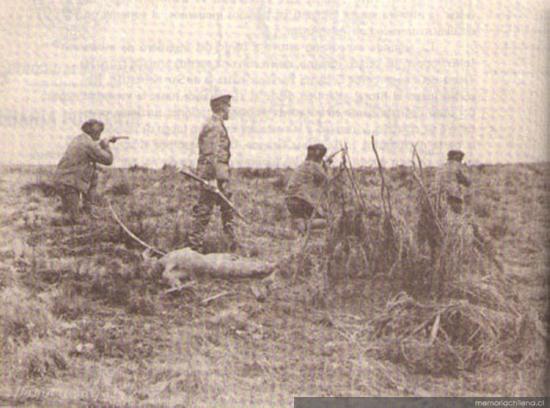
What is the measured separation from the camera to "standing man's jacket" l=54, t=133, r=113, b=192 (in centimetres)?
425

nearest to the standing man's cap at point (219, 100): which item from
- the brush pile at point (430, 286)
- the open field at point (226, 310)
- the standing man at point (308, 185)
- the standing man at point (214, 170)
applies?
the standing man at point (214, 170)

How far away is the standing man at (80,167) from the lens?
4.25 metres

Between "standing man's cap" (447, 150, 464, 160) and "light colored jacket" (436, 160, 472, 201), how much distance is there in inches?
1.1

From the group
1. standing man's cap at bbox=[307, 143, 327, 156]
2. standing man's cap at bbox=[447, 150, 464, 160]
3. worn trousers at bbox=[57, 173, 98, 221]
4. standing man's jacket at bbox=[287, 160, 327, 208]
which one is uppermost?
standing man's cap at bbox=[307, 143, 327, 156]

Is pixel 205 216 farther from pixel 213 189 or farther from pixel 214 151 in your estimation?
pixel 214 151

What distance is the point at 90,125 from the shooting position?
423 centimetres

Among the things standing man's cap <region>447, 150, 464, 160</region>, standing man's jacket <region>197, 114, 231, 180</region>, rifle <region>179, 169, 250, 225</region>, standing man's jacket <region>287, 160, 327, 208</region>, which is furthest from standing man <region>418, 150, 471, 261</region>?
standing man's jacket <region>197, 114, 231, 180</region>

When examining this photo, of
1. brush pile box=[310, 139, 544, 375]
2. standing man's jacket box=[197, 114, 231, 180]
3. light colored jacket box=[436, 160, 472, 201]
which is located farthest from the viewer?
standing man's jacket box=[197, 114, 231, 180]

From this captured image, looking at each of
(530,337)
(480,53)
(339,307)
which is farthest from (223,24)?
(530,337)

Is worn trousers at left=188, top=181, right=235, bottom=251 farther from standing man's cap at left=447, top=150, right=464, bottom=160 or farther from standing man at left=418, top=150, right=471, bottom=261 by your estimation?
standing man's cap at left=447, top=150, right=464, bottom=160

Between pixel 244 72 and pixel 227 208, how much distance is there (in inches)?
37.3

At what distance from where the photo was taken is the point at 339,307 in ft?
13.5

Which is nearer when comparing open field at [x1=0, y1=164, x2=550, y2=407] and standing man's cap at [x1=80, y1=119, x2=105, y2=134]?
open field at [x1=0, y1=164, x2=550, y2=407]

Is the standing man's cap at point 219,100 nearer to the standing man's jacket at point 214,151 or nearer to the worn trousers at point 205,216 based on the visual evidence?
the standing man's jacket at point 214,151
